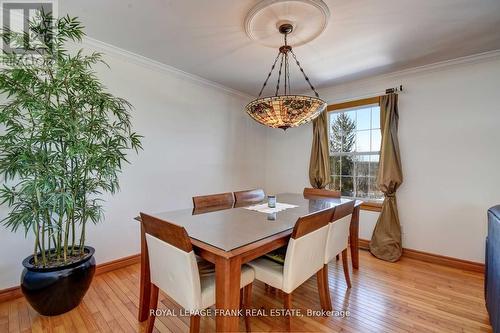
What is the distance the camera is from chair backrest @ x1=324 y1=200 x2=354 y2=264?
181 centimetres

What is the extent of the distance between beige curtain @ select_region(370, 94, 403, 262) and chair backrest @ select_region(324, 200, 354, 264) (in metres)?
1.31

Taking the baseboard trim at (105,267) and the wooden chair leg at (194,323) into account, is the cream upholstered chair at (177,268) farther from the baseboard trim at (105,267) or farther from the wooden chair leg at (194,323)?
the baseboard trim at (105,267)

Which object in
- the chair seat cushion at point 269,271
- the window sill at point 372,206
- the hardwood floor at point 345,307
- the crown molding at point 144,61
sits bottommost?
the hardwood floor at point 345,307

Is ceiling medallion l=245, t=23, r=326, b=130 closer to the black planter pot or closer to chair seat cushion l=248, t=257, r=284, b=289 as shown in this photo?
chair seat cushion l=248, t=257, r=284, b=289

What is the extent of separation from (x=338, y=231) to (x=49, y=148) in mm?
2441

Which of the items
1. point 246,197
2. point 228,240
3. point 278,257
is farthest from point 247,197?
point 228,240

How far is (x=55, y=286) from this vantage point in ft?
5.54

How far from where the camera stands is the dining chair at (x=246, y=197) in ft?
8.30

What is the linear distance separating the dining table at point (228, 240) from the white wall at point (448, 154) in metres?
1.71

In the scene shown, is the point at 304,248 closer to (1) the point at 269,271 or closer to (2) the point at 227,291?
(1) the point at 269,271

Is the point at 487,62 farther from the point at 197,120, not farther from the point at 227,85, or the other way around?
the point at 197,120

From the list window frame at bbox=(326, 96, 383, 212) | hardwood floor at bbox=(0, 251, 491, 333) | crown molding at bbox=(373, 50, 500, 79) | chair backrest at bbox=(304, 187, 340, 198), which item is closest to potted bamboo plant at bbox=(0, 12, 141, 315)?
hardwood floor at bbox=(0, 251, 491, 333)

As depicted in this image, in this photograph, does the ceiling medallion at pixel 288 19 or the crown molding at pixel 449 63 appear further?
the crown molding at pixel 449 63

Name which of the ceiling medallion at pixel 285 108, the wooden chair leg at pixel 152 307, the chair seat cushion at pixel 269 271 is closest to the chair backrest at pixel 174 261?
the wooden chair leg at pixel 152 307
